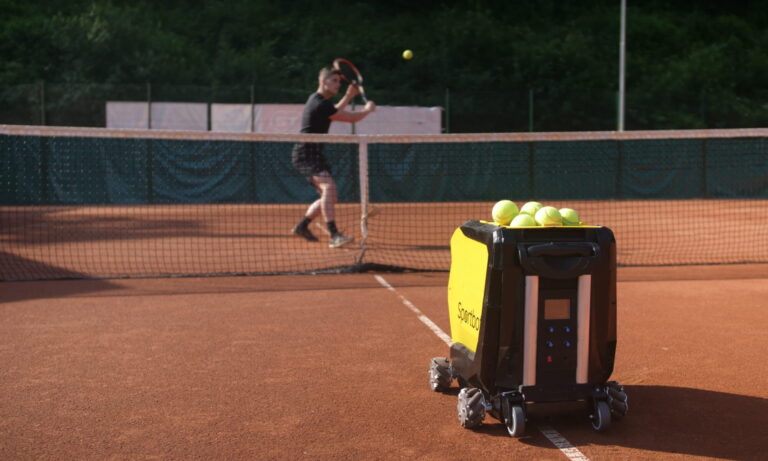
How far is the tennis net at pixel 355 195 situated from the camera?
11992 mm

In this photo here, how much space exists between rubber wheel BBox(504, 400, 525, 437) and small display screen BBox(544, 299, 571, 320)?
1.47ft

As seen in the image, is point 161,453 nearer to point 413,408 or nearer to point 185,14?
point 413,408

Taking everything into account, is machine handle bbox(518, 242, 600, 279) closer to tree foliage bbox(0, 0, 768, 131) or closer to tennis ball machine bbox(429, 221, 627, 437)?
tennis ball machine bbox(429, 221, 627, 437)

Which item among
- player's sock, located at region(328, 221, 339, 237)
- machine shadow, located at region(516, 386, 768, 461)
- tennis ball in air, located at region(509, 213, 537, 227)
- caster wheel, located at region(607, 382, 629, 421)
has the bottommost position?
machine shadow, located at region(516, 386, 768, 461)

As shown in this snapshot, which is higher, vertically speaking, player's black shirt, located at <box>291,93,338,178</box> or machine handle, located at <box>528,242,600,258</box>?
player's black shirt, located at <box>291,93,338,178</box>

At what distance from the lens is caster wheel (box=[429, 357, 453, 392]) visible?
457 cm

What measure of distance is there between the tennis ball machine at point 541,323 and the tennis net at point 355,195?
262 inches

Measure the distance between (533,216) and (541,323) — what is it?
22.0 inches

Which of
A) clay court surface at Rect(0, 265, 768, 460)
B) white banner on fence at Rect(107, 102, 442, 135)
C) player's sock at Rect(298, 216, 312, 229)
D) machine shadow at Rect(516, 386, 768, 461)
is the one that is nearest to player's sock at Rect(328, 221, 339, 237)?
player's sock at Rect(298, 216, 312, 229)

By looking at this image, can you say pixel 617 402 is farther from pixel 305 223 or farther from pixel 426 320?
pixel 305 223

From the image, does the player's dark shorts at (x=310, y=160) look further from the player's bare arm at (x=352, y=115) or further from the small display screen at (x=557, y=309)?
the small display screen at (x=557, y=309)

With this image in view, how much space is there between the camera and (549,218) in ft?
13.2

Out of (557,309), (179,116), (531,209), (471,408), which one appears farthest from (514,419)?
(179,116)

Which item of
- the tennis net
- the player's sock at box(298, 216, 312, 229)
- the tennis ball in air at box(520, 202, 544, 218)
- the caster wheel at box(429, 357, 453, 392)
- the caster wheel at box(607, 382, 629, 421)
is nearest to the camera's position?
the caster wheel at box(607, 382, 629, 421)
